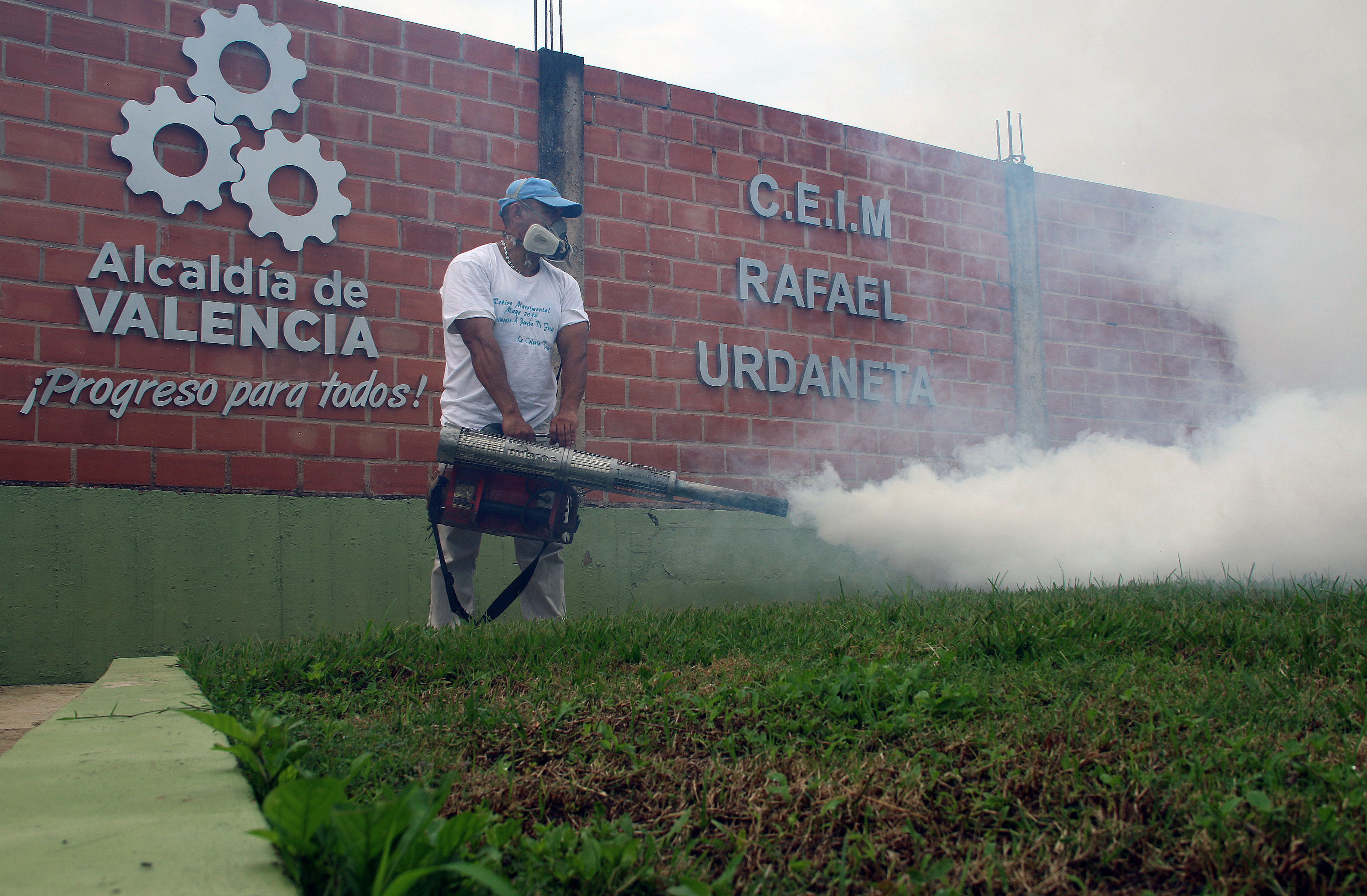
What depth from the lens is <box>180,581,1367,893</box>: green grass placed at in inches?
59.7

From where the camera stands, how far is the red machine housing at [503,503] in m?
4.23

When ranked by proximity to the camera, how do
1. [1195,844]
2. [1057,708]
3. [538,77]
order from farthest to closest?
[538,77], [1057,708], [1195,844]

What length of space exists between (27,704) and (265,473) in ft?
4.84

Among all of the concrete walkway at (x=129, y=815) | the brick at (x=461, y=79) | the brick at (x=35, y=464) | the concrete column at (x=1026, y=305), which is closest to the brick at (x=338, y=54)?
the brick at (x=461, y=79)

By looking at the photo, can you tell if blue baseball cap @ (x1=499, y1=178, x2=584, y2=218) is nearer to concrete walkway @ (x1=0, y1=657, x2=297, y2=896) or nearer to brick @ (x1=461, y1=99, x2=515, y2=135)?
brick @ (x1=461, y1=99, x2=515, y2=135)

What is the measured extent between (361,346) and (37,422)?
1.49m

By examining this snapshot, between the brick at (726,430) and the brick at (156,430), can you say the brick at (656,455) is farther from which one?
the brick at (156,430)

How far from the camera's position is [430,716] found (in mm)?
2270

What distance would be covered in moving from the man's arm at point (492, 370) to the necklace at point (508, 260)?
1.35 ft

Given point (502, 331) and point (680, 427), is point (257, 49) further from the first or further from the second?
point (680, 427)

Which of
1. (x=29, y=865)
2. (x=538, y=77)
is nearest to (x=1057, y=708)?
(x=29, y=865)

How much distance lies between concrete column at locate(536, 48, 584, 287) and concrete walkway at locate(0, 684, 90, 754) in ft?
10.8

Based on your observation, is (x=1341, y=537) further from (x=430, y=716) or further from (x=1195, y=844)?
(x=430, y=716)

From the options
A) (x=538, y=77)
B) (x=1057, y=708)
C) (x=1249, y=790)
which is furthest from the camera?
(x=538, y=77)
